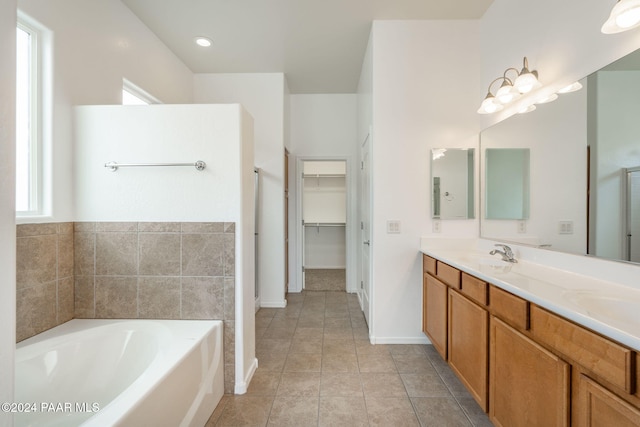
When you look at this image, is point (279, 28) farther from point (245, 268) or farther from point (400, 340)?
point (400, 340)

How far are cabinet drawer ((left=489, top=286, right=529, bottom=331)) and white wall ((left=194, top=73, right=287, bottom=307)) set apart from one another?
2.51m

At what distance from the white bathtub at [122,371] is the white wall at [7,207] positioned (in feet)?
1.68

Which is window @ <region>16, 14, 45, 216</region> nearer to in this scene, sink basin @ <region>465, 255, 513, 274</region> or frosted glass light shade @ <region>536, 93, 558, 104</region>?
sink basin @ <region>465, 255, 513, 274</region>

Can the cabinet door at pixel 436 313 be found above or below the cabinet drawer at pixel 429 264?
below

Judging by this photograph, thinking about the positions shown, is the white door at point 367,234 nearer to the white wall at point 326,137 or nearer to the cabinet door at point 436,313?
the cabinet door at point 436,313

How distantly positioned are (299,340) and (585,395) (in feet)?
6.89

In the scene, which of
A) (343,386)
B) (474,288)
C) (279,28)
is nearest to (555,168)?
(474,288)

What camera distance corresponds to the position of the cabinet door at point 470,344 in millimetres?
1520

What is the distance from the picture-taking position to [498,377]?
139 cm

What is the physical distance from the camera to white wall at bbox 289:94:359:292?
4148 mm

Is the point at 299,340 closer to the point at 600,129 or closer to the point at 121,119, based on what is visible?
the point at 121,119

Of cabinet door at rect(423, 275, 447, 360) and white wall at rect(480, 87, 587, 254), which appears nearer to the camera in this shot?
white wall at rect(480, 87, 587, 254)

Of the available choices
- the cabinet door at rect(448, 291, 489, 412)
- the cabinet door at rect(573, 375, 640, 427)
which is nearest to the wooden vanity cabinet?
the cabinet door at rect(573, 375, 640, 427)

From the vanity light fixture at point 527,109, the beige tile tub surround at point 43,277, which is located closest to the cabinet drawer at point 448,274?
the vanity light fixture at point 527,109
